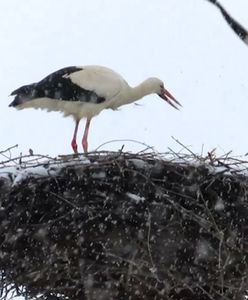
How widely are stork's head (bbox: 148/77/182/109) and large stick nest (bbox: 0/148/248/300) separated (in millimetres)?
3017

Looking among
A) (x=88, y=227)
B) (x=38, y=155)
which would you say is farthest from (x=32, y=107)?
(x=88, y=227)

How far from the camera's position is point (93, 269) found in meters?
4.96

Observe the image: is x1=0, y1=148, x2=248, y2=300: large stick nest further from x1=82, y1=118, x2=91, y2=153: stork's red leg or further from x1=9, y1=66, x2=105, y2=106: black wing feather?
x1=82, y1=118, x2=91, y2=153: stork's red leg

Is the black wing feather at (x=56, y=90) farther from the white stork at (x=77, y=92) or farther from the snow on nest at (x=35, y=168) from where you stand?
the snow on nest at (x=35, y=168)

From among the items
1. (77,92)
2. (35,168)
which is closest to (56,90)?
(77,92)

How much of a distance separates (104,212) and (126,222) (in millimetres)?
118

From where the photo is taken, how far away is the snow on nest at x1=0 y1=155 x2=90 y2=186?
198 inches

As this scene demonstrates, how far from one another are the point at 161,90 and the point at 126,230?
3317 millimetres

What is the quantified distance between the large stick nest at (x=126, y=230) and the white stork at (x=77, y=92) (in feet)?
7.86

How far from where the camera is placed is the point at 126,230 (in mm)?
4938

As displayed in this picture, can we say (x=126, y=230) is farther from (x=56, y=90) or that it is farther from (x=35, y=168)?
(x=56, y=90)

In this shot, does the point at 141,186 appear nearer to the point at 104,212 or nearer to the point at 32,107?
the point at 104,212

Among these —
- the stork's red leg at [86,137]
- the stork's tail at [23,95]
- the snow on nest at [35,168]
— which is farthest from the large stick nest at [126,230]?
the stork's red leg at [86,137]

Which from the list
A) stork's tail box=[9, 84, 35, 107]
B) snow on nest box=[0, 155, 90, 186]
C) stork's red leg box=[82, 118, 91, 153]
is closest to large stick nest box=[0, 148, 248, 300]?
snow on nest box=[0, 155, 90, 186]
